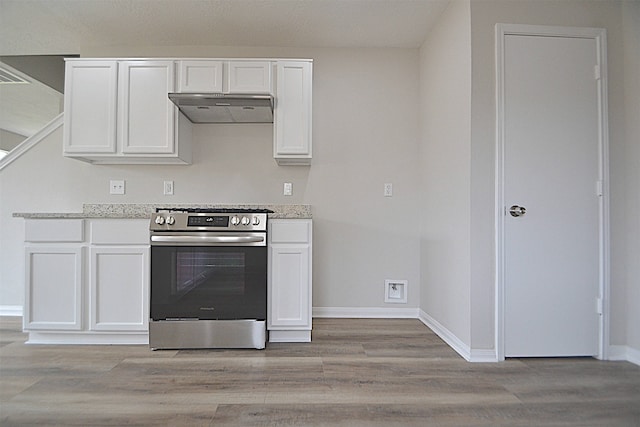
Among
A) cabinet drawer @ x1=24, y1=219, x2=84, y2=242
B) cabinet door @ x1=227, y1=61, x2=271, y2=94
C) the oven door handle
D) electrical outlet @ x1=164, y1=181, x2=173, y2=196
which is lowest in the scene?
the oven door handle

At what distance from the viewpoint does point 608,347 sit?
2.28 meters

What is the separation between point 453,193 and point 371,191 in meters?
0.91

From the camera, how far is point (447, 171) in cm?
262

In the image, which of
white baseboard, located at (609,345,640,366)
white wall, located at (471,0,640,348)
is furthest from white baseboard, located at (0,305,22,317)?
white baseboard, located at (609,345,640,366)

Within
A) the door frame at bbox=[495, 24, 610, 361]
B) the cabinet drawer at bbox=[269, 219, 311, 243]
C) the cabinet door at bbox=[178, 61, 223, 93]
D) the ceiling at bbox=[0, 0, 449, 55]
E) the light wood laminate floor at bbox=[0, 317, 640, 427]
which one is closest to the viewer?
the light wood laminate floor at bbox=[0, 317, 640, 427]

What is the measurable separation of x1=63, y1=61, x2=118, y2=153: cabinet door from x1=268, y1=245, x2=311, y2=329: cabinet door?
1.64 meters

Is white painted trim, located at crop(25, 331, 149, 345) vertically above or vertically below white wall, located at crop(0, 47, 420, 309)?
below

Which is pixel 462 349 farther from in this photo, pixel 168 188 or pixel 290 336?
pixel 168 188

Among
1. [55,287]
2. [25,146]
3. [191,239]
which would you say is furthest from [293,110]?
[25,146]

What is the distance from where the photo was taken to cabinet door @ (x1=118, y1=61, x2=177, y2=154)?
283 centimetres

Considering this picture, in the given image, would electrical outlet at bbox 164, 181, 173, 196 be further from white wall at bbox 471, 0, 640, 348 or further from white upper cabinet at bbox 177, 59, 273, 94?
white wall at bbox 471, 0, 640, 348

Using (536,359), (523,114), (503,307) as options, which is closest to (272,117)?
(523,114)

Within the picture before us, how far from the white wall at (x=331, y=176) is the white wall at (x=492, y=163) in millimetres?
1042

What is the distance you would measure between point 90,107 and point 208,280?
1.72 metres
